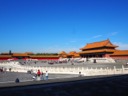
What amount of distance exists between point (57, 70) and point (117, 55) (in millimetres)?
32491

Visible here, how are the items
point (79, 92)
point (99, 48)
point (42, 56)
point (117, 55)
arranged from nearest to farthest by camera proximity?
point (79, 92) → point (117, 55) → point (99, 48) → point (42, 56)

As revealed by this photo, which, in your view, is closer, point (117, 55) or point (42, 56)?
point (117, 55)

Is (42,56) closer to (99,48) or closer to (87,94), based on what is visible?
(99,48)

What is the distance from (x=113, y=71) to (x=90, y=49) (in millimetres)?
51045

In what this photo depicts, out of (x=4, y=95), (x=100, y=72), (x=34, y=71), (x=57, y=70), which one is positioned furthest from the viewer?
(x=34, y=71)

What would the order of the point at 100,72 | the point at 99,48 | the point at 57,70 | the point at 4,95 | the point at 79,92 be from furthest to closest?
1. the point at 99,48
2. the point at 57,70
3. the point at 100,72
4. the point at 79,92
5. the point at 4,95

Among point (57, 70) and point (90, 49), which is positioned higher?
point (90, 49)

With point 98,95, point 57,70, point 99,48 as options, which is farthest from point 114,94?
point 99,48

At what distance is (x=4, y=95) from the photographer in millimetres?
7656

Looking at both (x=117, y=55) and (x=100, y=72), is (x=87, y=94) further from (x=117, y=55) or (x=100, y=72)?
(x=117, y=55)

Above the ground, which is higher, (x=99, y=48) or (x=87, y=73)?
(x=99, y=48)

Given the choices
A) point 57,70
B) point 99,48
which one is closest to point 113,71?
point 57,70

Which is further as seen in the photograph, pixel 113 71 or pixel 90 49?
pixel 90 49

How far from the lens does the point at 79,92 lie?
847 centimetres
